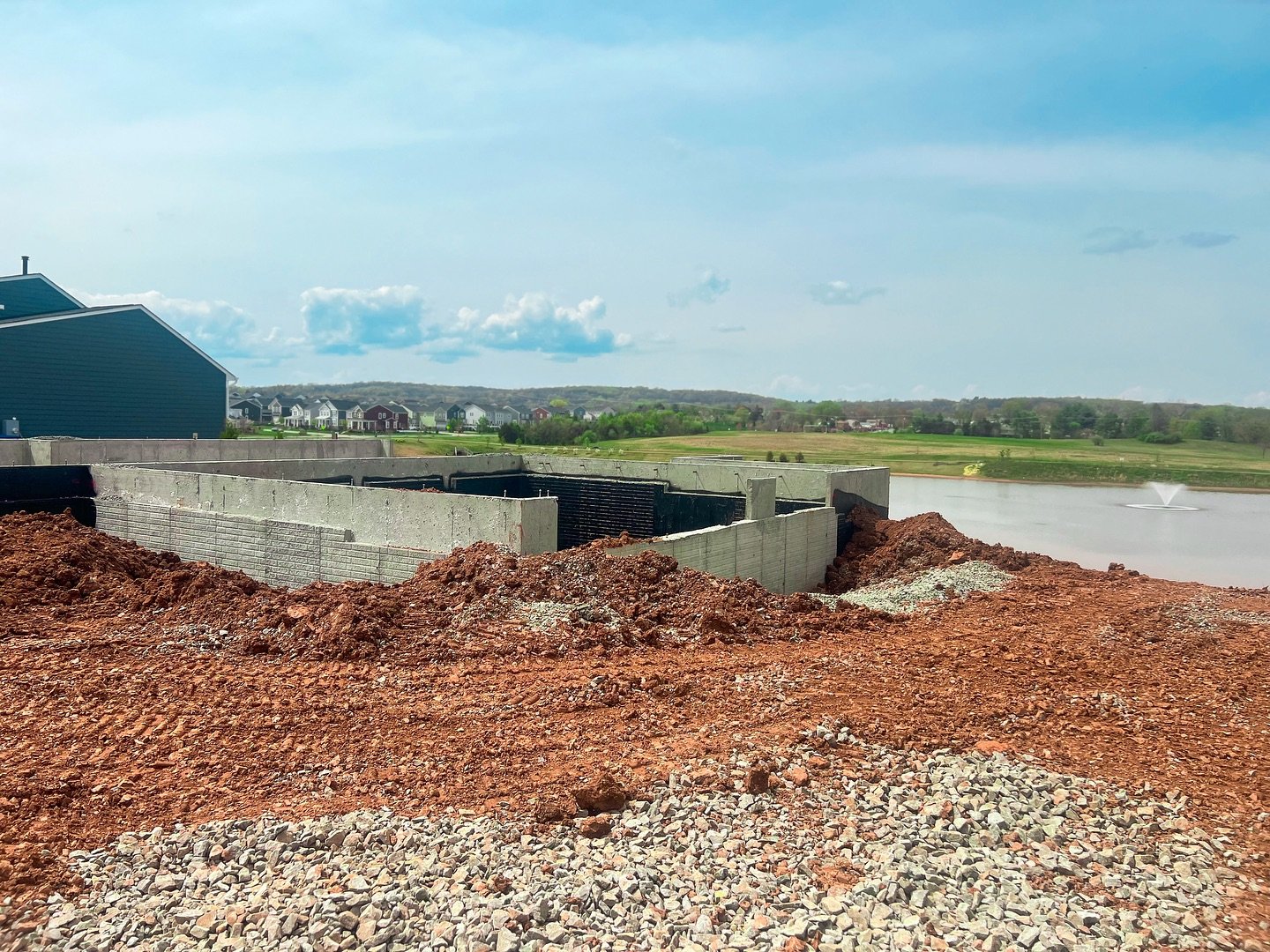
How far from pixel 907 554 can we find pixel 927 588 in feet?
7.08

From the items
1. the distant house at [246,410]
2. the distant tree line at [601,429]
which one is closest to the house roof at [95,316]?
the distant tree line at [601,429]

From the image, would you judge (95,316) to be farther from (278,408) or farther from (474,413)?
(474,413)

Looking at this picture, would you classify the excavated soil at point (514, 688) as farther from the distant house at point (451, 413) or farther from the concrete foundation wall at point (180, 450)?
the distant house at point (451, 413)

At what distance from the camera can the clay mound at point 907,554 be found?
13.7 metres

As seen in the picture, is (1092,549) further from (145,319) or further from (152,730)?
(145,319)

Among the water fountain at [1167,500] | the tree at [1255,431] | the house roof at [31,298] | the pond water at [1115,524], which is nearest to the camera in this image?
the pond water at [1115,524]

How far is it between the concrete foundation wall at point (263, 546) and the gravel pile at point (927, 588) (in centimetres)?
533

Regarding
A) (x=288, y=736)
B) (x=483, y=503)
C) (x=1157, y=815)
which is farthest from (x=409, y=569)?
(x=1157, y=815)

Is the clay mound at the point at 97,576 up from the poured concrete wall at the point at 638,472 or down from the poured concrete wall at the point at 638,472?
down

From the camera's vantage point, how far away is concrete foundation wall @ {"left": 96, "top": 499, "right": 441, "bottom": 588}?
1006 cm

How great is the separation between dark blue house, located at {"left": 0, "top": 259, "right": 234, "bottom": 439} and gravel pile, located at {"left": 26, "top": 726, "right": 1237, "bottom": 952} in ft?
71.6

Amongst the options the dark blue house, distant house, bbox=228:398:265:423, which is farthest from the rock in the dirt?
distant house, bbox=228:398:265:423

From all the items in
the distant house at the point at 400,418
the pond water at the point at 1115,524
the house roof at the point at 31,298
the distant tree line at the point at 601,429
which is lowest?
the pond water at the point at 1115,524

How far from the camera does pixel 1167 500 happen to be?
37531 mm
